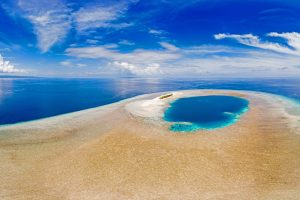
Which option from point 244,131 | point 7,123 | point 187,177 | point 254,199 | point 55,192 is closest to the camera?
point 254,199

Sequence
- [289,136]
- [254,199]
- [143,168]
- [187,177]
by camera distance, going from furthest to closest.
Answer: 1. [289,136]
2. [143,168]
3. [187,177]
4. [254,199]

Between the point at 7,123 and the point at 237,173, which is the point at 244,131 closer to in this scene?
the point at 237,173

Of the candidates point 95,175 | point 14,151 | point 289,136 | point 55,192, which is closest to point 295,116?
point 289,136

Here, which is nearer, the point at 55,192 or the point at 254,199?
the point at 254,199

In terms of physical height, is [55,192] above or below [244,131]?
below

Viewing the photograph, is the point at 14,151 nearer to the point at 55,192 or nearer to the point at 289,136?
the point at 55,192

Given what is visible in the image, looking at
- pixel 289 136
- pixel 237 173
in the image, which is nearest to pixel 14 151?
pixel 237 173
